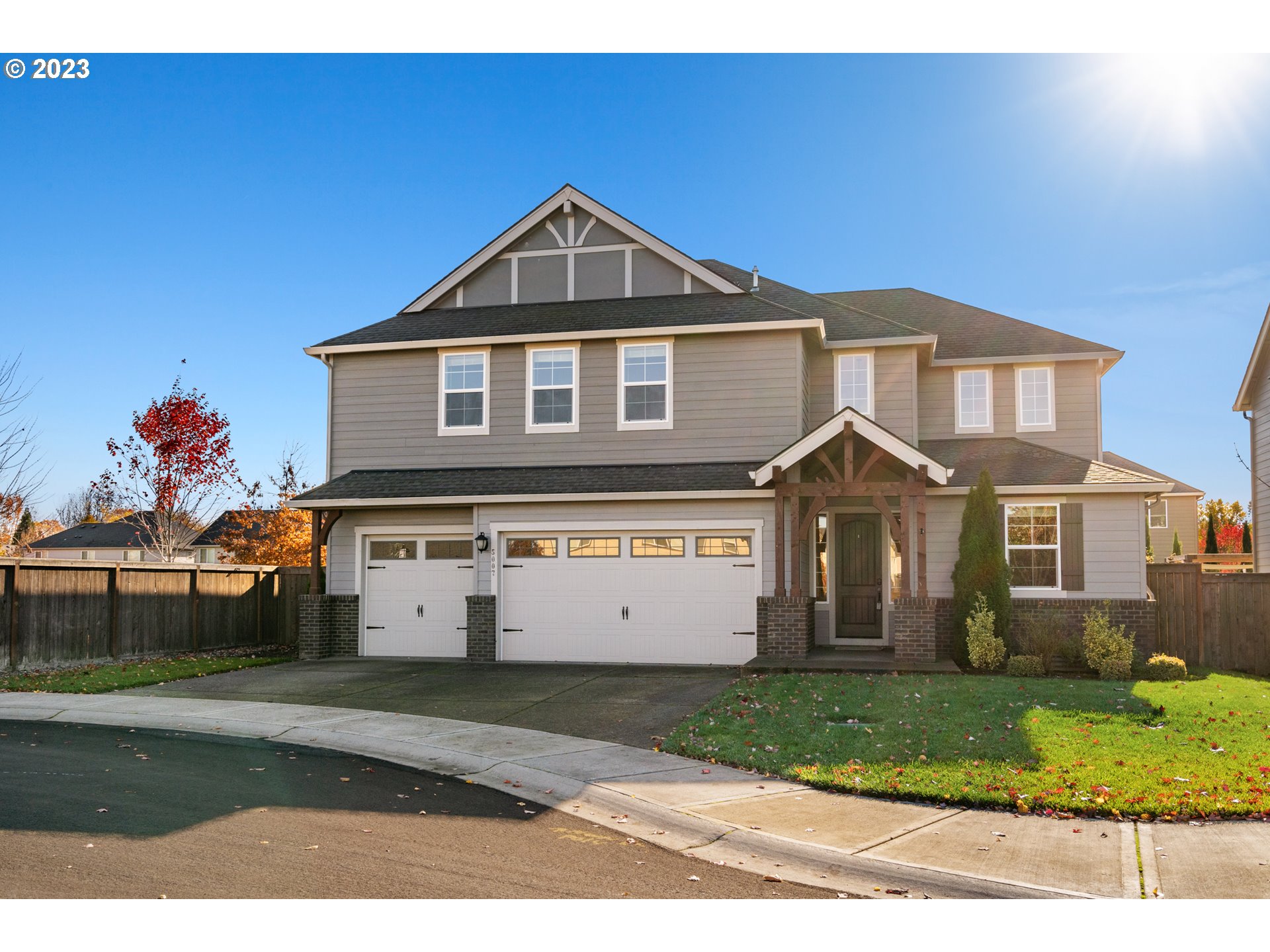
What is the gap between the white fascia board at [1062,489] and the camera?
632 inches

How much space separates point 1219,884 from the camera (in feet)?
18.1

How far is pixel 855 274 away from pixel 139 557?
47301 mm

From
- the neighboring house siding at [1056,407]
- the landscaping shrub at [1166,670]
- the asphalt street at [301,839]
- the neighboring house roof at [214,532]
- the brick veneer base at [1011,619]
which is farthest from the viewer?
the neighboring house roof at [214,532]

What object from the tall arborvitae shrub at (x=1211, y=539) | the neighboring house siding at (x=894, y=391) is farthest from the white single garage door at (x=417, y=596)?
the tall arborvitae shrub at (x=1211, y=539)

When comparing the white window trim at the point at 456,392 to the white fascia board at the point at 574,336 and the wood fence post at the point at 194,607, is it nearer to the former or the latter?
the white fascia board at the point at 574,336

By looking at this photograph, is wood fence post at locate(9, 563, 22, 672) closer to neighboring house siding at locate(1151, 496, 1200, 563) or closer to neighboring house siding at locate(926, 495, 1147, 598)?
neighboring house siding at locate(926, 495, 1147, 598)

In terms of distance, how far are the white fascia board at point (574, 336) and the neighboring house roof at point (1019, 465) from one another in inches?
143

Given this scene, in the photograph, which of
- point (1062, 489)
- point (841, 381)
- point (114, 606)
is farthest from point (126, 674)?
point (1062, 489)

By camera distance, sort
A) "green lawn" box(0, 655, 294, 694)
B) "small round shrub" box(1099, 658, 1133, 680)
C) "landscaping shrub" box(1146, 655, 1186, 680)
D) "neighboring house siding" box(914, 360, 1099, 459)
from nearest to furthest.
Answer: "green lawn" box(0, 655, 294, 694), "small round shrub" box(1099, 658, 1133, 680), "landscaping shrub" box(1146, 655, 1186, 680), "neighboring house siding" box(914, 360, 1099, 459)

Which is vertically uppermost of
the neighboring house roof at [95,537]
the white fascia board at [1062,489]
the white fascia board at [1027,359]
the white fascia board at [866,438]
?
the white fascia board at [1027,359]

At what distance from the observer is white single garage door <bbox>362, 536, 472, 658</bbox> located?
712 inches

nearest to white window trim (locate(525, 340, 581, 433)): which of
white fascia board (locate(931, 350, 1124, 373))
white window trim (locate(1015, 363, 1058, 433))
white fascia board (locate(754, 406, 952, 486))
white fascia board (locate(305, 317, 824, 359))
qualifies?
white fascia board (locate(305, 317, 824, 359))

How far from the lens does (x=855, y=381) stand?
61.9ft

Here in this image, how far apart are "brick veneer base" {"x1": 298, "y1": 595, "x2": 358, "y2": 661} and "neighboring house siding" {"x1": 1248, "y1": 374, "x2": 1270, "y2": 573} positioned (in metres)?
19.1
